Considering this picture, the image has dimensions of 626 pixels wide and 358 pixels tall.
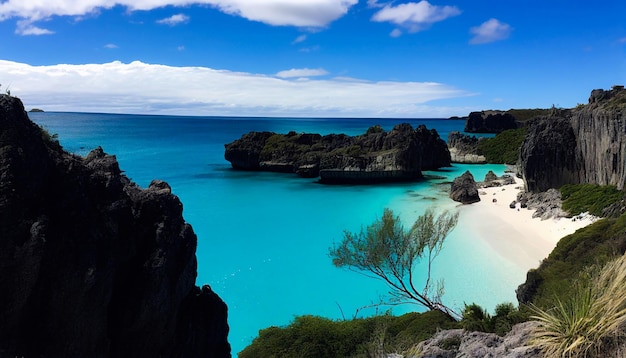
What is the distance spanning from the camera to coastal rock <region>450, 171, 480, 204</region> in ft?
155

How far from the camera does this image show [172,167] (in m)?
83.8

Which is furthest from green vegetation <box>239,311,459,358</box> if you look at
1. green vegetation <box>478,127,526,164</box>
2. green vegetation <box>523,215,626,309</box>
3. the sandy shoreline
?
green vegetation <box>478,127,526,164</box>

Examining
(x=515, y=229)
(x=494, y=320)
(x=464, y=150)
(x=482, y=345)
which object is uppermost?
(x=464, y=150)

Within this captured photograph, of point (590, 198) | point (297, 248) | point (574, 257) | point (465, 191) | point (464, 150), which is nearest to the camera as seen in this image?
point (574, 257)

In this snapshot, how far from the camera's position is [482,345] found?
335 inches

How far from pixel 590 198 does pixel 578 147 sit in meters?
9.33

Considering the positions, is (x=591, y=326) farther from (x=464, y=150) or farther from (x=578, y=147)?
(x=464, y=150)

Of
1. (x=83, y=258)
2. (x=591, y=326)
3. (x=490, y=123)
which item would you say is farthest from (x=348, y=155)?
(x=490, y=123)

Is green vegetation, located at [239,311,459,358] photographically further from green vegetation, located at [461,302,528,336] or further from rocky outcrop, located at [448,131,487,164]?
rocky outcrop, located at [448,131,487,164]

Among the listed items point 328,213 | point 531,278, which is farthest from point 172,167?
point 531,278

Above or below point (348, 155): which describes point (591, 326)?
above

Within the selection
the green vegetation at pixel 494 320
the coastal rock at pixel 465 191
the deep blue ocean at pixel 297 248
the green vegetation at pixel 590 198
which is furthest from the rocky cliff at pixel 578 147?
the green vegetation at pixel 494 320

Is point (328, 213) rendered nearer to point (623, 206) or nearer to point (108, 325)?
point (623, 206)

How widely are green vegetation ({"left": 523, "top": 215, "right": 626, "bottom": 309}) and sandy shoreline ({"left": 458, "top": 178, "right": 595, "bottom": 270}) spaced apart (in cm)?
845
